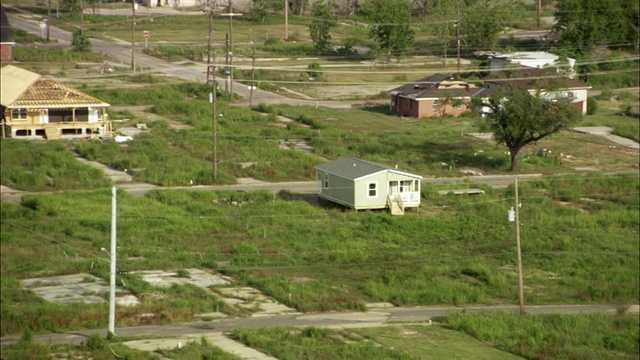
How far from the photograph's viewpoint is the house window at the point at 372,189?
31.2 m

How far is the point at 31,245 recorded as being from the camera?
23.5m

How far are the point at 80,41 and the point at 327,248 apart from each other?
361 inches

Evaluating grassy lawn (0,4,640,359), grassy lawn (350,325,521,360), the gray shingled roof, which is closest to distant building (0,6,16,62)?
grassy lawn (0,4,640,359)

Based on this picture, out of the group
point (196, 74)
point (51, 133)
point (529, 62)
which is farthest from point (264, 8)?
point (529, 62)

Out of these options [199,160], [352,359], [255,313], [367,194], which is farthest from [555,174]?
[352,359]

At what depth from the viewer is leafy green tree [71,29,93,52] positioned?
26397 millimetres

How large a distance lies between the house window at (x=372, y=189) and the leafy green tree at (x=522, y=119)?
7761 millimetres

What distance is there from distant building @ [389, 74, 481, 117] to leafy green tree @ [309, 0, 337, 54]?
19.7 ft

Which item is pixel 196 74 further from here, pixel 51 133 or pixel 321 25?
pixel 51 133

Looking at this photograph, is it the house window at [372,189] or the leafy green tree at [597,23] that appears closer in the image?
the house window at [372,189]

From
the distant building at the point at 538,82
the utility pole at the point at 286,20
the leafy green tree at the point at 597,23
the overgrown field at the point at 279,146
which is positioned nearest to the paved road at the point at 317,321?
the overgrown field at the point at 279,146

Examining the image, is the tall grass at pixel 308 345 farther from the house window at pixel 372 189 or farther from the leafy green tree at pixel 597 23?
the leafy green tree at pixel 597 23

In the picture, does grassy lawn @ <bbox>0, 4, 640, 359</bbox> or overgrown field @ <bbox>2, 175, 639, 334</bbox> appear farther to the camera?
overgrown field @ <bbox>2, 175, 639, 334</bbox>

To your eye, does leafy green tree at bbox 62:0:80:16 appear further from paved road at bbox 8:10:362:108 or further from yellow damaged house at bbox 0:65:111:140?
paved road at bbox 8:10:362:108
